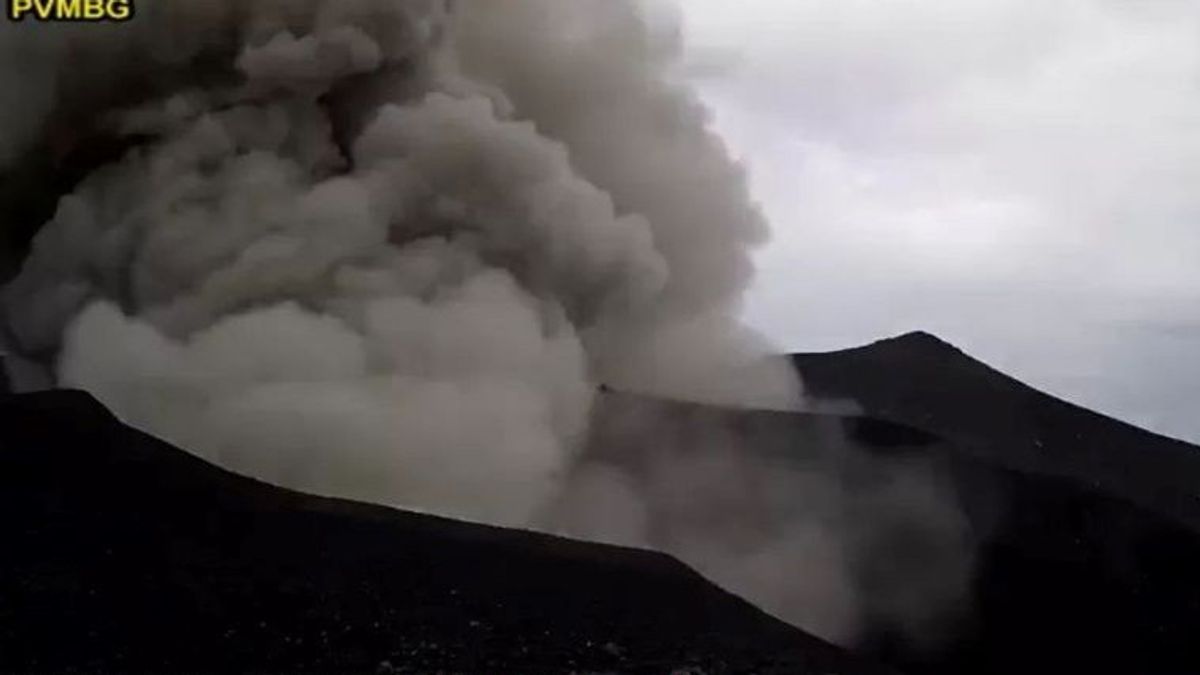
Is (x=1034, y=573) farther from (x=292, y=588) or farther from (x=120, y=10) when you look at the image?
(x=120, y=10)

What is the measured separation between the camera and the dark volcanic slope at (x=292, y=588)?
11.5 metres

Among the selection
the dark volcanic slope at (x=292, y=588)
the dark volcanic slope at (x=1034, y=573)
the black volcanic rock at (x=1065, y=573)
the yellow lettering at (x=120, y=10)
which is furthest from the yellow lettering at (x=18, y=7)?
the black volcanic rock at (x=1065, y=573)

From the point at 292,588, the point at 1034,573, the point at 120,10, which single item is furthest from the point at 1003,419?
the point at 292,588

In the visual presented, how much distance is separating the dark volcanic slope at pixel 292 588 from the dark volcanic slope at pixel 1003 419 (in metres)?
11.9

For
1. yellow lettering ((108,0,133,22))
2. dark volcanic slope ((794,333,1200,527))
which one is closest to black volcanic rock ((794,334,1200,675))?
dark volcanic slope ((794,333,1200,527))

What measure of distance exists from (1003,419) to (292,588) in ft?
78.5

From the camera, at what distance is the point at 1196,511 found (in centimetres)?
2586

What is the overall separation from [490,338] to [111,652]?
1127 cm

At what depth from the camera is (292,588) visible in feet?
41.7

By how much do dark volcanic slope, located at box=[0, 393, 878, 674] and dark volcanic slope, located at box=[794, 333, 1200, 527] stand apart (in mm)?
11871

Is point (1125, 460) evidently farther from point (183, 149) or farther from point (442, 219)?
point (183, 149)

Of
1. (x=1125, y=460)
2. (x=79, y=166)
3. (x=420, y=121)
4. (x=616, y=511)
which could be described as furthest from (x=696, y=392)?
(x=79, y=166)

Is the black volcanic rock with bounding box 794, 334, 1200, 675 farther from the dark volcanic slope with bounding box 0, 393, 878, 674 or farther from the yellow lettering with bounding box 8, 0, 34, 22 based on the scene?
the yellow lettering with bounding box 8, 0, 34, 22

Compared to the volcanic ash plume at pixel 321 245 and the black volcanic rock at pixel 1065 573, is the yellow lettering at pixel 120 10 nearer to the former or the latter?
the volcanic ash plume at pixel 321 245
